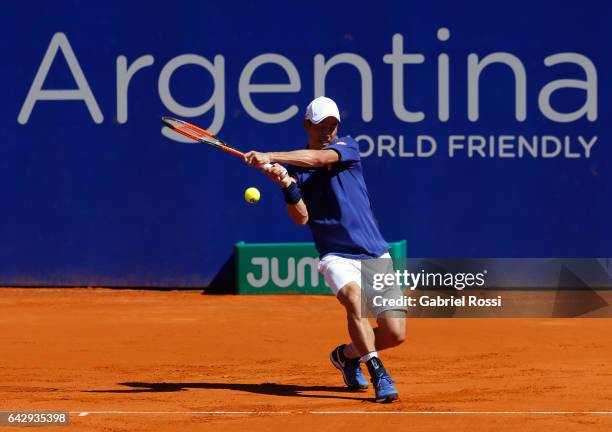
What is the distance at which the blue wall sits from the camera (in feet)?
39.0

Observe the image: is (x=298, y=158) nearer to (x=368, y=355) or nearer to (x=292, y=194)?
(x=292, y=194)

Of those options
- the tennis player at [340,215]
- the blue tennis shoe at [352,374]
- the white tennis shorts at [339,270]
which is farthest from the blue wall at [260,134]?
the white tennis shorts at [339,270]

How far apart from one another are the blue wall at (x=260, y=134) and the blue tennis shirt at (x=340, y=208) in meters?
4.94

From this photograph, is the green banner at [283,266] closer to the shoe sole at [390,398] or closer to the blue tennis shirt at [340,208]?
the blue tennis shirt at [340,208]

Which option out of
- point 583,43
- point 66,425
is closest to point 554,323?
point 583,43

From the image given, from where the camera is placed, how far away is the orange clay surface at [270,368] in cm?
635

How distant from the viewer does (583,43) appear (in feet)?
38.9

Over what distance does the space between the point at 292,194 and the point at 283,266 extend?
481cm

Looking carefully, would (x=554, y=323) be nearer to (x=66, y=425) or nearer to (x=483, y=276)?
(x=483, y=276)

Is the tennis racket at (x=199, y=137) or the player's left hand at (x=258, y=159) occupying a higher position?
the tennis racket at (x=199, y=137)

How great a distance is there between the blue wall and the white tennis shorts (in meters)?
5.04

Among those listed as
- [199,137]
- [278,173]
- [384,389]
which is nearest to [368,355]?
[384,389]

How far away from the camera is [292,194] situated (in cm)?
685

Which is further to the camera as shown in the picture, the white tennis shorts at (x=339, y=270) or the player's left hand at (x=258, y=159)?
the white tennis shorts at (x=339, y=270)
